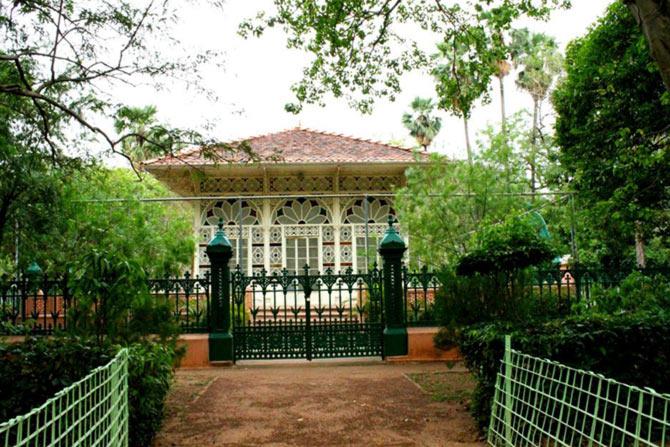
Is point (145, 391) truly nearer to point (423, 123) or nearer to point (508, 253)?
point (508, 253)

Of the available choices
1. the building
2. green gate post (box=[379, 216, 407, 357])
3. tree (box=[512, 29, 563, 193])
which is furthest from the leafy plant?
tree (box=[512, 29, 563, 193])

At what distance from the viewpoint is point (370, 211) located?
18266mm

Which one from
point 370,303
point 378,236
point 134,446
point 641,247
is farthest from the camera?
point 641,247

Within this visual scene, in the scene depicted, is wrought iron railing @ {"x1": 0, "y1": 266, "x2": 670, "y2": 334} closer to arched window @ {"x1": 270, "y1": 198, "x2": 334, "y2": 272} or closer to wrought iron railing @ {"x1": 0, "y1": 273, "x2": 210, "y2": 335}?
wrought iron railing @ {"x1": 0, "y1": 273, "x2": 210, "y2": 335}

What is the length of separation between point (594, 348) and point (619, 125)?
6180 mm

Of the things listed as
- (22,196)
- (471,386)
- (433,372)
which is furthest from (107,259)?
(433,372)

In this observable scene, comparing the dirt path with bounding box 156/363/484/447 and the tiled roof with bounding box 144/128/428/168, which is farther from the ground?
the tiled roof with bounding box 144/128/428/168

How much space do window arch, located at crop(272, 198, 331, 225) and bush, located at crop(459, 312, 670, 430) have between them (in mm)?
12374

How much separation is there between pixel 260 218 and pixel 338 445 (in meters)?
13.0

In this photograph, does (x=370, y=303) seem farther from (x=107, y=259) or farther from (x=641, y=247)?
(x=641, y=247)

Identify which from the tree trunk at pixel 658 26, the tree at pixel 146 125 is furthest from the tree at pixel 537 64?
the tree trunk at pixel 658 26

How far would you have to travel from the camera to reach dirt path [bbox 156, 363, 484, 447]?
570 centimetres

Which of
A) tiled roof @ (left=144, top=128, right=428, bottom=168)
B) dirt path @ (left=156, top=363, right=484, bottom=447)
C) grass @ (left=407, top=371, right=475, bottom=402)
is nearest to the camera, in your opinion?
dirt path @ (left=156, top=363, right=484, bottom=447)

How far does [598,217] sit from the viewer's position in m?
11.4
